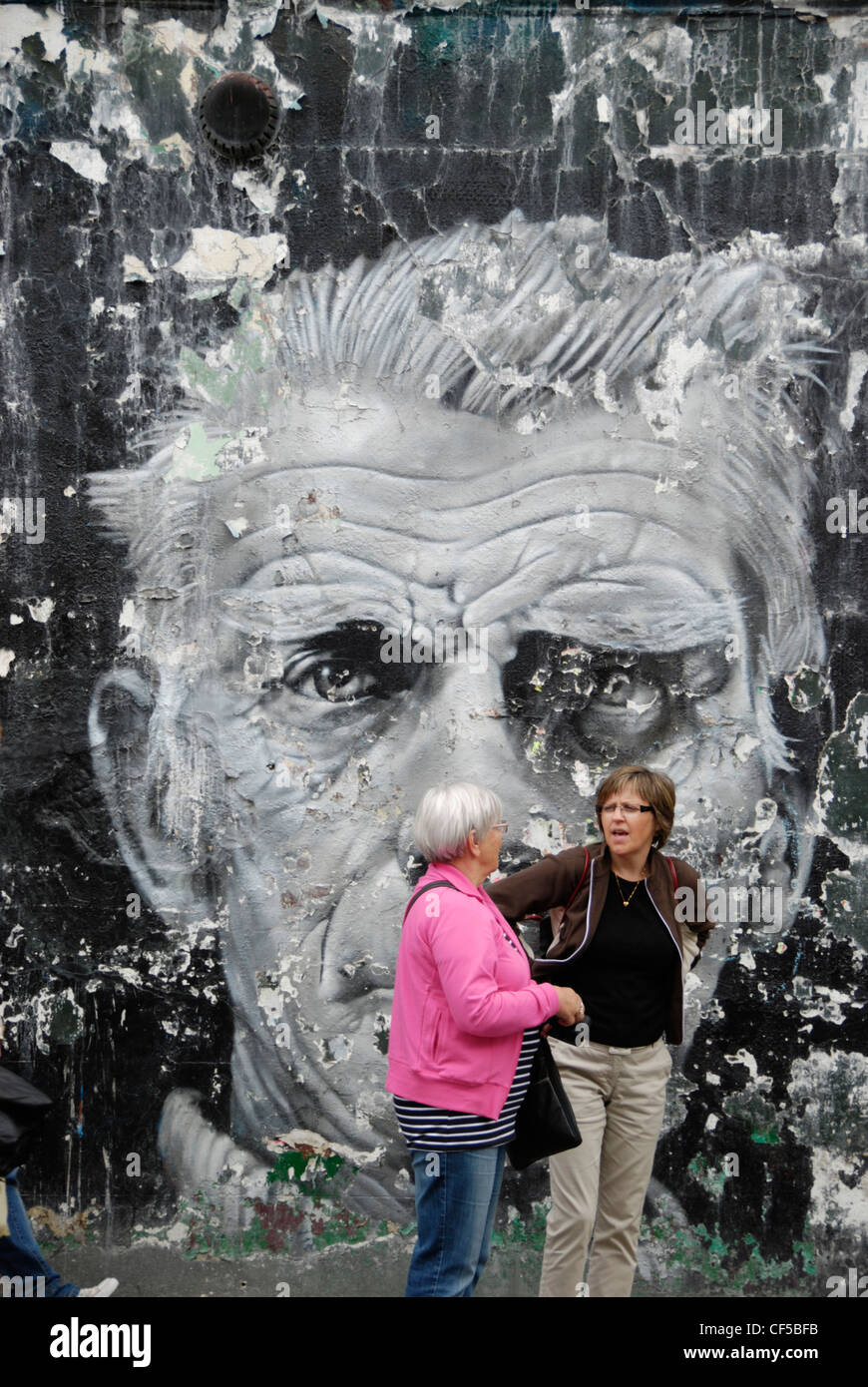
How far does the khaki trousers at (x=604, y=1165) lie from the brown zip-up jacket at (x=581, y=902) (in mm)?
193

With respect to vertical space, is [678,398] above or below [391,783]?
above

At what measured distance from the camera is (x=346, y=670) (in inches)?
172

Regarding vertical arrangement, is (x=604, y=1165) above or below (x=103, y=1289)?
above

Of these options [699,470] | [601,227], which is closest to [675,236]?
[601,227]

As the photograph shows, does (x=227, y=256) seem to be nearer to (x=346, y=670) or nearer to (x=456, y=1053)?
(x=346, y=670)

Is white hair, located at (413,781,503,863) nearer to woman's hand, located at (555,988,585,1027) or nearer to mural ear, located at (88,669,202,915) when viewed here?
woman's hand, located at (555,988,585,1027)

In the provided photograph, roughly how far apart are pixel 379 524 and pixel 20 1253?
2.64m

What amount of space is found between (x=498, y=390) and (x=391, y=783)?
4.84 ft

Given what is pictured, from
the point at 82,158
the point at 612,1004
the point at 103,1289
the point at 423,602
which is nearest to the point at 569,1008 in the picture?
the point at 612,1004

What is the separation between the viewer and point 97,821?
4.38 meters

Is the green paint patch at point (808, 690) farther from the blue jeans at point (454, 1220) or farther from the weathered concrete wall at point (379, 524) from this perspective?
the blue jeans at point (454, 1220)

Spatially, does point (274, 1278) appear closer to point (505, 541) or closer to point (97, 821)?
point (97, 821)

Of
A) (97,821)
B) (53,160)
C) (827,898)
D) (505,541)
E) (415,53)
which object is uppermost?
(415,53)

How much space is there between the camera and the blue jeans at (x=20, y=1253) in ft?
11.9
